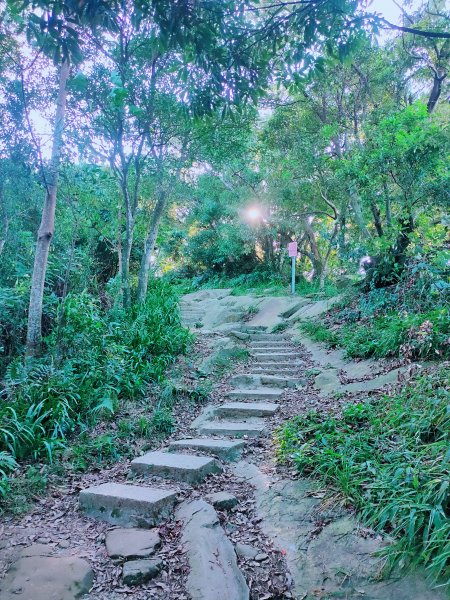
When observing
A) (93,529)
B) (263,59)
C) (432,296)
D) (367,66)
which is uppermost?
(367,66)

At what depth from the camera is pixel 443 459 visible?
2.45m

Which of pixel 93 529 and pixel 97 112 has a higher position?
pixel 97 112

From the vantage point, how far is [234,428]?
4.31 meters

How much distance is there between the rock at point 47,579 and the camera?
209 centimetres

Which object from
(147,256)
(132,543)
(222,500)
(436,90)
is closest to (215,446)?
(222,500)

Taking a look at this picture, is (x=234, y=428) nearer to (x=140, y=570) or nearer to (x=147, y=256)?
(x=140, y=570)

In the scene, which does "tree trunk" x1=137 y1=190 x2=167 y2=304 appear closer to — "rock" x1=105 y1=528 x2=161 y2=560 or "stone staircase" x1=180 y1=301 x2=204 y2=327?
"stone staircase" x1=180 y1=301 x2=204 y2=327

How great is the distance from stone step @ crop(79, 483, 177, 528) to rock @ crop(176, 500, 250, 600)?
0.47 feet

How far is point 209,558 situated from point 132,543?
50 cm

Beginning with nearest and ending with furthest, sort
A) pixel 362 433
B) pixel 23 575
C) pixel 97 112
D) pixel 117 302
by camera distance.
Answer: pixel 23 575 → pixel 362 433 → pixel 97 112 → pixel 117 302

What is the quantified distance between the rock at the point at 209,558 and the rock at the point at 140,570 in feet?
0.64

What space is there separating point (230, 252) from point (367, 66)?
918cm

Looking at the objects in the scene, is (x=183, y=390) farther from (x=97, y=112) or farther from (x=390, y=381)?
(x=97, y=112)

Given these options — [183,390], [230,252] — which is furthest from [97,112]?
[230,252]
